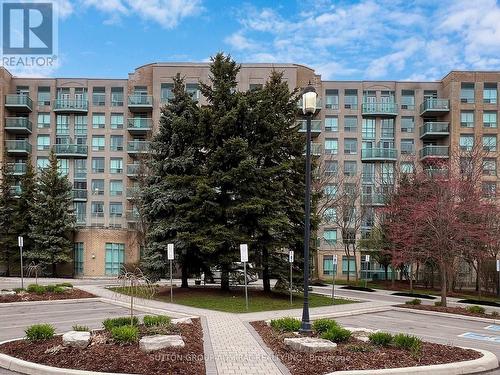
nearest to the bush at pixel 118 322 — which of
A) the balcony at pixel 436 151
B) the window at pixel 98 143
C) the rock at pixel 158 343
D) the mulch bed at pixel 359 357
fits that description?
the rock at pixel 158 343

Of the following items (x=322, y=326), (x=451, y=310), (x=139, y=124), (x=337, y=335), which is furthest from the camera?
(x=139, y=124)

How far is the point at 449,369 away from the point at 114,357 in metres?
6.24

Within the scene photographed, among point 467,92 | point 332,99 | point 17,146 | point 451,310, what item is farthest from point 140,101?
point 451,310

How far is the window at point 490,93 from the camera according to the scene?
179 feet

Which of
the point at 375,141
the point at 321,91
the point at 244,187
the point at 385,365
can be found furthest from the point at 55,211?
the point at 385,365

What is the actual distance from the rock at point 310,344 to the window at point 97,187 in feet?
158

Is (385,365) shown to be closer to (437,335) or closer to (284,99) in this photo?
(437,335)

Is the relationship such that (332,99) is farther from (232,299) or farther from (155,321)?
(155,321)

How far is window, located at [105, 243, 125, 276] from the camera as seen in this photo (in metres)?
45.4

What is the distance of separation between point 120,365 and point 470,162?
30917 millimetres

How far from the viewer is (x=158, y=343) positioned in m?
9.66

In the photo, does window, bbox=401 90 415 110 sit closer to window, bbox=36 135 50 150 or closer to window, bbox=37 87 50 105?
window, bbox=37 87 50 105

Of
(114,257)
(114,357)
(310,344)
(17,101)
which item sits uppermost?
(17,101)

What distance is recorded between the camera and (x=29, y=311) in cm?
1902
